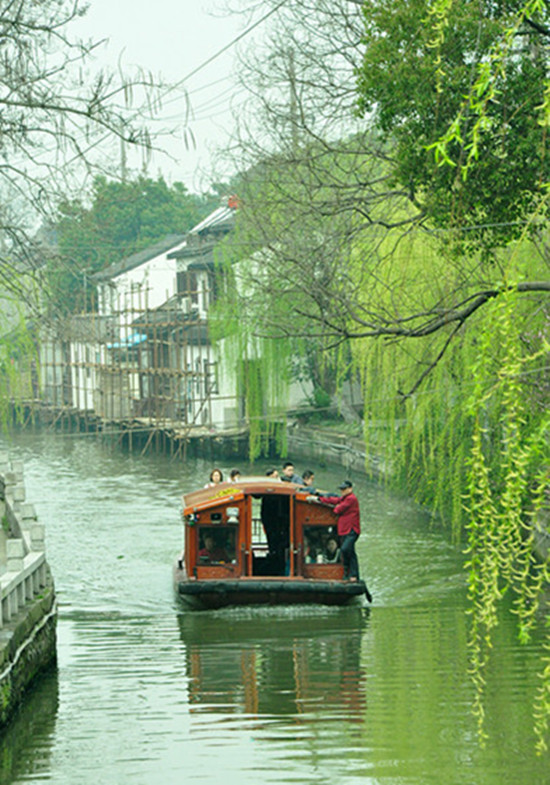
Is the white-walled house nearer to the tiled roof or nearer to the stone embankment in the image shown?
the tiled roof

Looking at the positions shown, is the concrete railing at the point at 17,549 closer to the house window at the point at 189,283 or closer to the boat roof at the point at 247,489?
the boat roof at the point at 247,489

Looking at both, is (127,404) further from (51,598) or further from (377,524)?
(51,598)

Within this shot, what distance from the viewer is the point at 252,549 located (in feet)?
59.4

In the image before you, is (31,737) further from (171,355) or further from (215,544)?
(171,355)

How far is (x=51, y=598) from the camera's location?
13969mm

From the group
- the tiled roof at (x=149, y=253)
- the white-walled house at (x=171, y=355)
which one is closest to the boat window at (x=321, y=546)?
the white-walled house at (x=171, y=355)

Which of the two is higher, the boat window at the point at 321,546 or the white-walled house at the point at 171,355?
the white-walled house at the point at 171,355

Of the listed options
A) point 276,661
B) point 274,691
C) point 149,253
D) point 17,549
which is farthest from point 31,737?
point 149,253

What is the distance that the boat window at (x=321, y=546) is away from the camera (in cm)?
1764

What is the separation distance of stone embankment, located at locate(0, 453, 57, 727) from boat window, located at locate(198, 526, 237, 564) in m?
2.95

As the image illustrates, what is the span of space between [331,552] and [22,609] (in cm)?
656

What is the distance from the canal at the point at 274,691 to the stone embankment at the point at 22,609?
→ 0.33 metres

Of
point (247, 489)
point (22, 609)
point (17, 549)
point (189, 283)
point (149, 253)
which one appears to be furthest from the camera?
point (149, 253)

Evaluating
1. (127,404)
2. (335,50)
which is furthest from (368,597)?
(127,404)
